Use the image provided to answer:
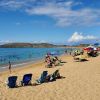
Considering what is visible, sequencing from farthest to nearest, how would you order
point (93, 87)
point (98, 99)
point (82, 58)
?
point (82, 58) < point (93, 87) < point (98, 99)

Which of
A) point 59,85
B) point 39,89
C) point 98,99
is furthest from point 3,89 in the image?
point 98,99

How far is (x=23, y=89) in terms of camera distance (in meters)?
15.0

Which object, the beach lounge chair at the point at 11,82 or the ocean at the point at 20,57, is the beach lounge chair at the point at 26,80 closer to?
the beach lounge chair at the point at 11,82

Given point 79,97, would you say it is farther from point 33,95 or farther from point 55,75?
point 55,75

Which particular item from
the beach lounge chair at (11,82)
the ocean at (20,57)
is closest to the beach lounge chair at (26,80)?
the beach lounge chair at (11,82)

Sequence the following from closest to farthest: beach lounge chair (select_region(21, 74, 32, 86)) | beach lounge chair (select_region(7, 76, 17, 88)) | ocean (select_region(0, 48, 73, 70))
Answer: beach lounge chair (select_region(7, 76, 17, 88))
beach lounge chair (select_region(21, 74, 32, 86))
ocean (select_region(0, 48, 73, 70))

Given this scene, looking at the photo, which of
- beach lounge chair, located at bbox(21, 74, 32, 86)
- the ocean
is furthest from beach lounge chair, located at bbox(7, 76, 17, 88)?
the ocean

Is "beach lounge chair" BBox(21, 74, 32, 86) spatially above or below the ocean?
above

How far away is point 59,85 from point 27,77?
2192mm

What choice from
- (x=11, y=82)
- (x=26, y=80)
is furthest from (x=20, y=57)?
(x=11, y=82)

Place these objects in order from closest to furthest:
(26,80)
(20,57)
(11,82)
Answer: (11,82) → (26,80) → (20,57)

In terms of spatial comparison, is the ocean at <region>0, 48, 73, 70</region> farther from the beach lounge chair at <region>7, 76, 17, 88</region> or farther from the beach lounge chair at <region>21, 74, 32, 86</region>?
the beach lounge chair at <region>7, 76, 17, 88</region>

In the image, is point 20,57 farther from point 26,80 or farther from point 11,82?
point 11,82

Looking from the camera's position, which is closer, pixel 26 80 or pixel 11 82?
pixel 11 82
